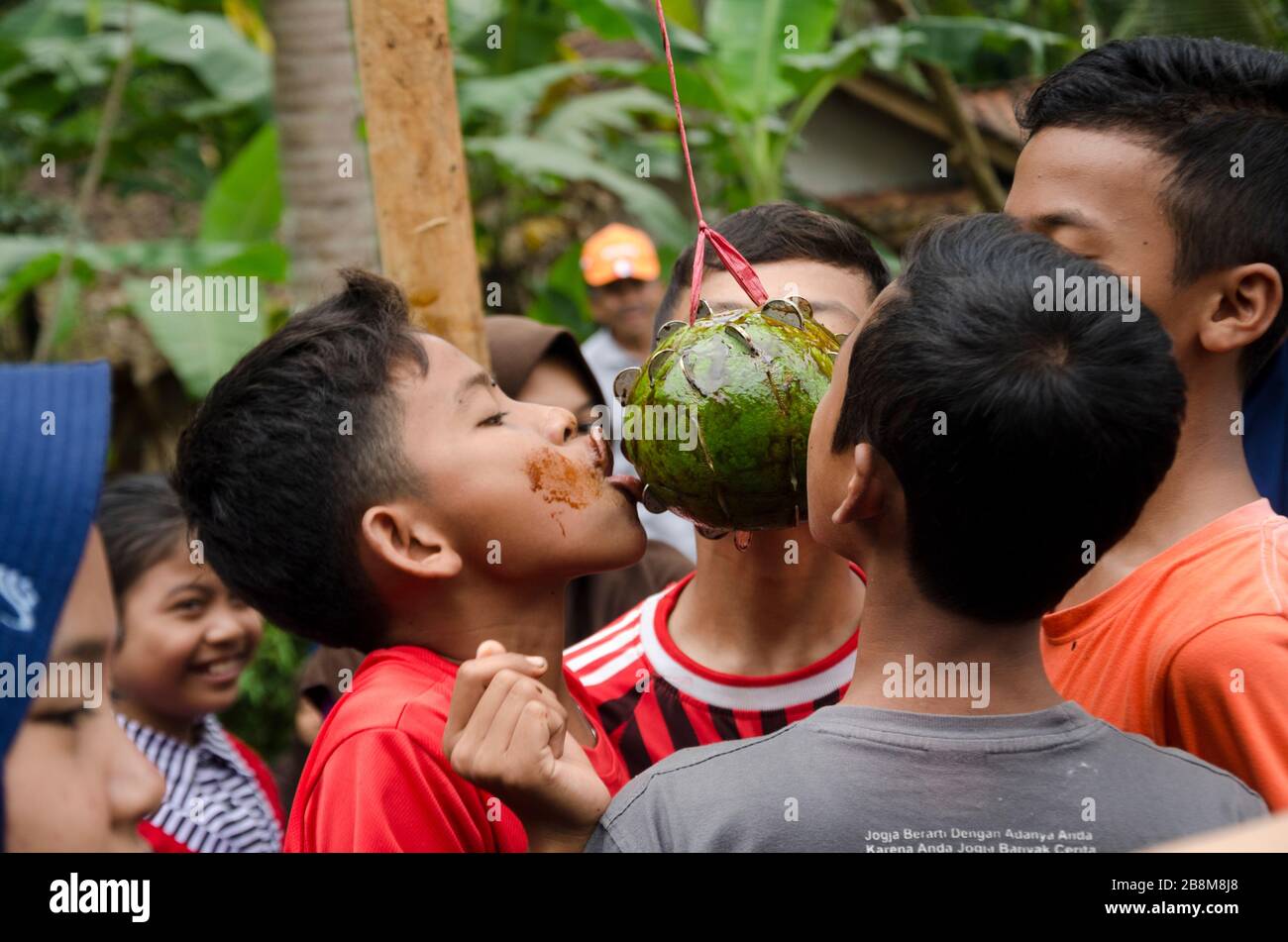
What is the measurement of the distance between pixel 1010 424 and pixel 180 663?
108 inches

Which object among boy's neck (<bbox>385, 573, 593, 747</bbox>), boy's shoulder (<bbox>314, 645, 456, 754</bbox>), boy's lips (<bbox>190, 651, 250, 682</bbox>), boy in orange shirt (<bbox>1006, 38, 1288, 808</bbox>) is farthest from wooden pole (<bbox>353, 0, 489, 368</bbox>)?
boy's lips (<bbox>190, 651, 250, 682</bbox>)

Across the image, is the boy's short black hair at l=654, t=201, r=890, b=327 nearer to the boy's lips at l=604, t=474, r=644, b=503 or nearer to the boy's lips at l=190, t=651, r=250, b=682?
the boy's lips at l=604, t=474, r=644, b=503

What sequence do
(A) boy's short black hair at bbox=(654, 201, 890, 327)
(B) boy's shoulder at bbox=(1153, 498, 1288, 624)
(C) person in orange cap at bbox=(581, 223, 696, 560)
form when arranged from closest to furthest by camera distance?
(B) boy's shoulder at bbox=(1153, 498, 1288, 624), (A) boy's short black hair at bbox=(654, 201, 890, 327), (C) person in orange cap at bbox=(581, 223, 696, 560)

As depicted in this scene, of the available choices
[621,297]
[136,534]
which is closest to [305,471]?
[136,534]

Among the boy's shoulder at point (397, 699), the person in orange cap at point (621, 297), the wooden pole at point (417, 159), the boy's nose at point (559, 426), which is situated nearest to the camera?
the boy's shoulder at point (397, 699)

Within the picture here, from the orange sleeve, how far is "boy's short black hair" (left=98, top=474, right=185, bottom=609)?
280cm

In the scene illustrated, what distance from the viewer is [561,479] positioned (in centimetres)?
232

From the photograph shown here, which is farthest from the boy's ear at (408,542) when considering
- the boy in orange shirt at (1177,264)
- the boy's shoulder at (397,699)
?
the boy in orange shirt at (1177,264)

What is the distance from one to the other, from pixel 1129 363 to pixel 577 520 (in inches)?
40.3

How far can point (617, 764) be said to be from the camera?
2367mm

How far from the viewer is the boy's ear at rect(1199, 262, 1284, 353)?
2172 mm

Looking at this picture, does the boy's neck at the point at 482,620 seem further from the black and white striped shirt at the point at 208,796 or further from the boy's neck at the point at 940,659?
the black and white striped shirt at the point at 208,796

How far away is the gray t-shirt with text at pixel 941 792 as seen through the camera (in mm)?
1631
